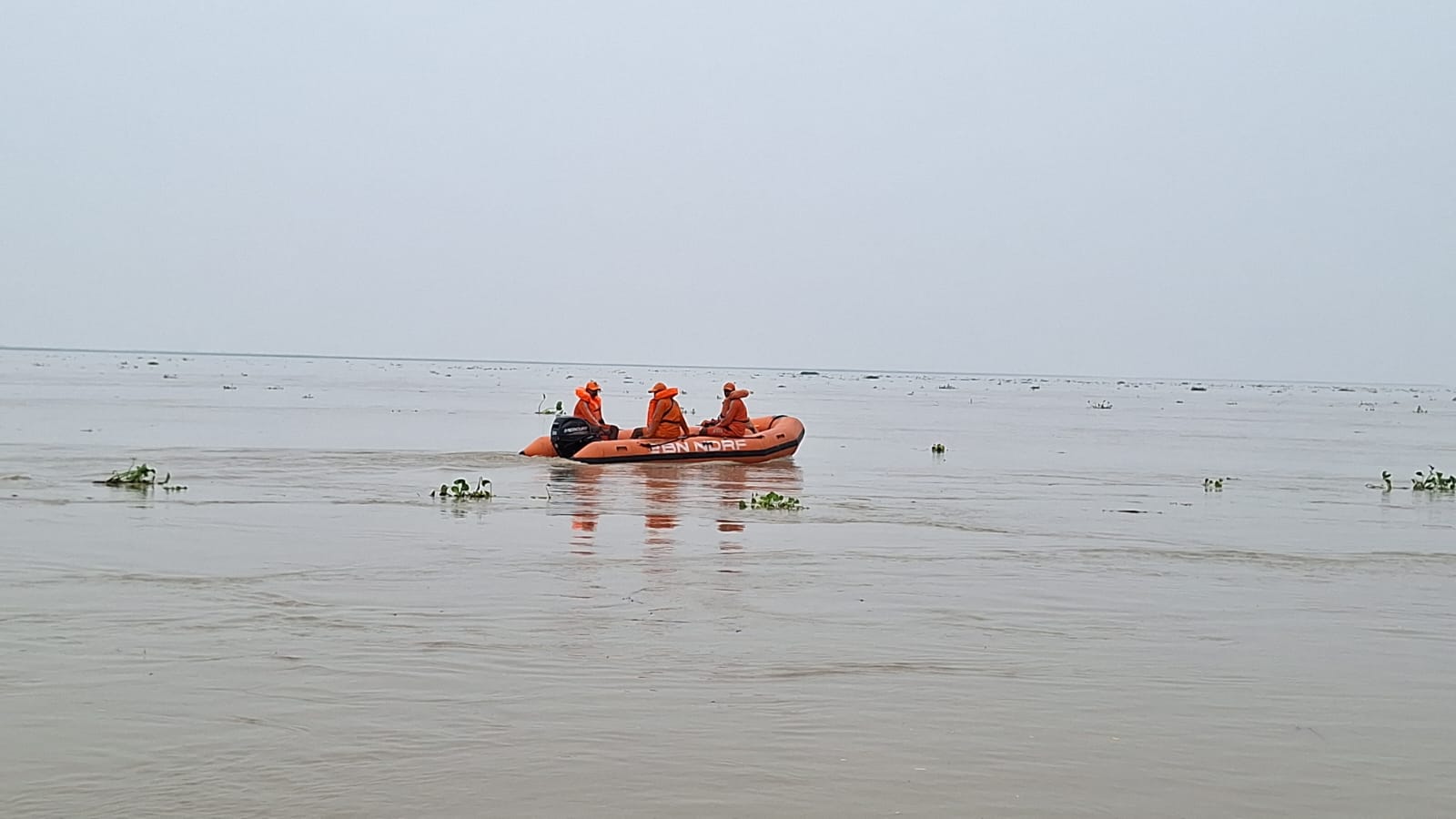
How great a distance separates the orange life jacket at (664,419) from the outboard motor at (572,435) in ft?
3.11

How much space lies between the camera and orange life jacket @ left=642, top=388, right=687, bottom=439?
24906mm

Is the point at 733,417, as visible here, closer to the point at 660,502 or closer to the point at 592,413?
the point at 592,413

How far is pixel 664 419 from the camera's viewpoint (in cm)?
2494

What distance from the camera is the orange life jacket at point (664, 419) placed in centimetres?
2491

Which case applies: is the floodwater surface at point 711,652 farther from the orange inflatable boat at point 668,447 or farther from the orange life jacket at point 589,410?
the orange life jacket at point 589,410

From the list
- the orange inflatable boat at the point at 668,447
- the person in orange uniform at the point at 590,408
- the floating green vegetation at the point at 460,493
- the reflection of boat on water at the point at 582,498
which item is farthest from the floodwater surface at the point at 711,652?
the person in orange uniform at the point at 590,408

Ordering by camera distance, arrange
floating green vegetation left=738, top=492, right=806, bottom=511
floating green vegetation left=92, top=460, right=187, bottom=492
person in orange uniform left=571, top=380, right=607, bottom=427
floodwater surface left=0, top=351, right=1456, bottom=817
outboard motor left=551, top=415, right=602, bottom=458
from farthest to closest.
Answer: person in orange uniform left=571, top=380, right=607, bottom=427
outboard motor left=551, top=415, right=602, bottom=458
floating green vegetation left=92, top=460, right=187, bottom=492
floating green vegetation left=738, top=492, right=806, bottom=511
floodwater surface left=0, top=351, right=1456, bottom=817

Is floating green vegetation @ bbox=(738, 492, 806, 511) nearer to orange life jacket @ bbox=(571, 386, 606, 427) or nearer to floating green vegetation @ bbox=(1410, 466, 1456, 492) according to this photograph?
orange life jacket @ bbox=(571, 386, 606, 427)

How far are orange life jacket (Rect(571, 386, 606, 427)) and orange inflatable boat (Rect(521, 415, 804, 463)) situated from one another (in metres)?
0.43

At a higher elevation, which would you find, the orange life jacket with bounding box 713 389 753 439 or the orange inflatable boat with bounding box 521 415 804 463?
the orange life jacket with bounding box 713 389 753 439

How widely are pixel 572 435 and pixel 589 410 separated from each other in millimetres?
981

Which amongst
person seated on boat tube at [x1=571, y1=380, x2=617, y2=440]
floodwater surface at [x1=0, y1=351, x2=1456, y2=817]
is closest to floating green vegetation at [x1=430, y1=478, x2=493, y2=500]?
floodwater surface at [x1=0, y1=351, x2=1456, y2=817]

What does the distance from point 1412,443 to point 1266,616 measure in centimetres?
3140

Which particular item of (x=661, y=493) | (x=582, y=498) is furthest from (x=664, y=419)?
(x=582, y=498)
